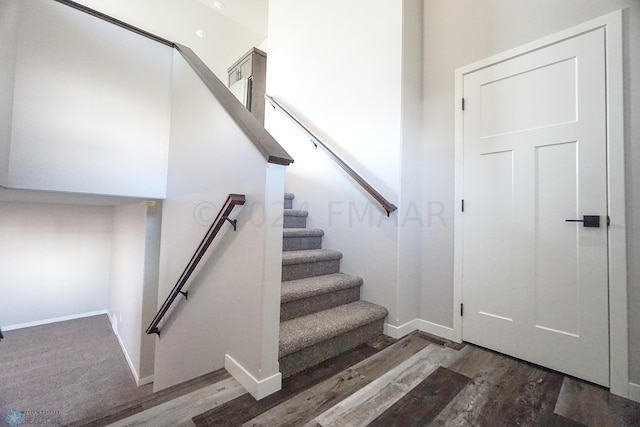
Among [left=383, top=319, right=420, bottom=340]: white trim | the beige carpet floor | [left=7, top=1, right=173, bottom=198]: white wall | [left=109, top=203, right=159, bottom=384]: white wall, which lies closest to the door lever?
[left=383, top=319, right=420, bottom=340]: white trim

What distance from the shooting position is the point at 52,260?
4332 millimetres

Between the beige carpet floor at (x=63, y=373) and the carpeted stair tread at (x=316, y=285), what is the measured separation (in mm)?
2559

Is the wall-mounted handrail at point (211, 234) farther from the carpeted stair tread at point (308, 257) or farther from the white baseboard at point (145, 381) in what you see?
the white baseboard at point (145, 381)

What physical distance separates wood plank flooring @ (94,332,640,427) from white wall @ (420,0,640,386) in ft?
1.34

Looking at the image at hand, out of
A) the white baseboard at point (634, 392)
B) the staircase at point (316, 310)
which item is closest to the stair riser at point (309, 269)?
the staircase at point (316, 310)

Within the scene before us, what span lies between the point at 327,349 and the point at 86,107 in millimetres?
2729

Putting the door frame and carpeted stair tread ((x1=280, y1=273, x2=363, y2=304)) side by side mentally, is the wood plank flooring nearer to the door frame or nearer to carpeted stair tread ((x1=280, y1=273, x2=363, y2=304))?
the door frame

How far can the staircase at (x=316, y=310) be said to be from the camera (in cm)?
163

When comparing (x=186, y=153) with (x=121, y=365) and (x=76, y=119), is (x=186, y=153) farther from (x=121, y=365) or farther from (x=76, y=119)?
(x=121, y=365)

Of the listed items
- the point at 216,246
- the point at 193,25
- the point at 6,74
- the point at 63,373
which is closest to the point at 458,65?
the point at 216,246

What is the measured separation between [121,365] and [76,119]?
316cm

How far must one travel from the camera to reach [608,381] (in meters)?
1.51

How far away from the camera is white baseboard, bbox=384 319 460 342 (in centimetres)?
209

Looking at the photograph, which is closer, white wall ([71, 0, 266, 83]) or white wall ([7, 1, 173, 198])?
white wall ([7, 1, 173, 198])
